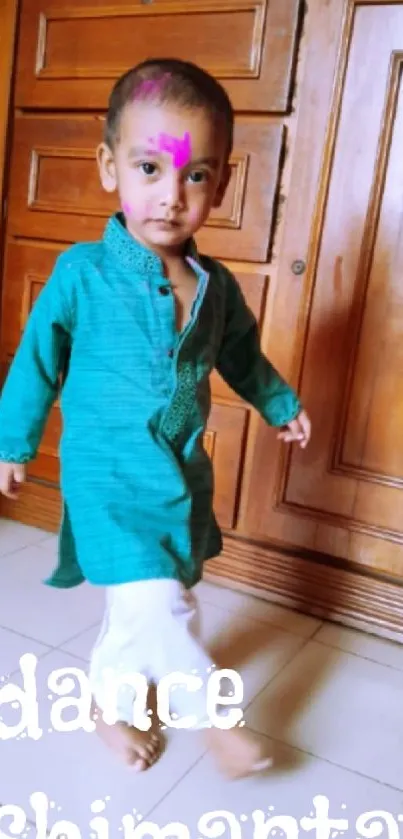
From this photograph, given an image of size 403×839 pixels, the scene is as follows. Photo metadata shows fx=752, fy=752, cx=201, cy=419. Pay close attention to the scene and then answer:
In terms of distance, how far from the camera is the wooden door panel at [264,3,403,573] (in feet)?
3.73

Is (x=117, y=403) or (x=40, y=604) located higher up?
(x=117, y=403)

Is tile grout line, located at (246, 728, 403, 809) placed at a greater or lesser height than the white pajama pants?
lesser

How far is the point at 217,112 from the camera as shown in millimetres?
778

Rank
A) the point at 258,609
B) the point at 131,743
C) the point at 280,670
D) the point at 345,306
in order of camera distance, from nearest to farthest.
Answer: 1. the point at 131,743
2. the point at 280,670
3. the point at 345,306
4. the point at 258,609

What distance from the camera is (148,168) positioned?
30.6 inches

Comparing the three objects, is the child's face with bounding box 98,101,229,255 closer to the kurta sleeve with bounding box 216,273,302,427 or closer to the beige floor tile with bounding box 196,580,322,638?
the kurta sleeve with bounding box 216,273,302,427

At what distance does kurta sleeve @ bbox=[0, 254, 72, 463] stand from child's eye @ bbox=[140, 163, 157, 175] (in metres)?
0.13

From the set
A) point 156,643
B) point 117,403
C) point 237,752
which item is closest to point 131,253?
point 117,403

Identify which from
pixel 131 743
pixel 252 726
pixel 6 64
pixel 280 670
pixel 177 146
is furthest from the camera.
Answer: pixel 6 64

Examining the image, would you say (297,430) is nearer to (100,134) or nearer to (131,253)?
(131,253)

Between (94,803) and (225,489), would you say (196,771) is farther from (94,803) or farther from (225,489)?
(225,489)

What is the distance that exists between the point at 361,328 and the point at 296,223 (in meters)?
0.20

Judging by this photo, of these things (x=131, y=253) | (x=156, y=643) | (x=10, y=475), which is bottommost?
(x=156, y=643)

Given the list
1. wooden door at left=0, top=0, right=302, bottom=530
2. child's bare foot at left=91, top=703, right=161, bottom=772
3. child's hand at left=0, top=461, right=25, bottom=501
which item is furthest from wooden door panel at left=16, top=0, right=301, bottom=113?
child's bare foot at left=91, top=703, right=161, bottom=772
